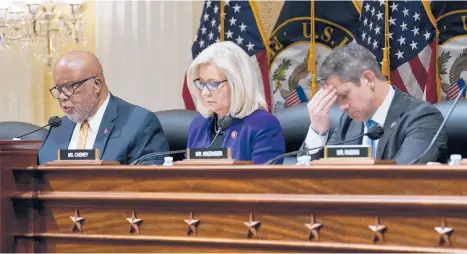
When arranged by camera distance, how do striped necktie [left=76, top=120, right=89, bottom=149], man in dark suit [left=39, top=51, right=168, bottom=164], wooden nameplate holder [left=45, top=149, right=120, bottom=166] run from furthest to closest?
1. striped necktie [left=76, top=120, right=89, bottom=149]
2. man in dark suit [left=39, top=51, right=168, bottom=164]
3. wooden nameplate holder [left=45, top=149, right=120, bottom=166]

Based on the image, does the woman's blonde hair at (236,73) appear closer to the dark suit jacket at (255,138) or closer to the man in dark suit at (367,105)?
the dark suit jacket at (255,138)

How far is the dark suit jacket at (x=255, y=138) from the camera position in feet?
12.8

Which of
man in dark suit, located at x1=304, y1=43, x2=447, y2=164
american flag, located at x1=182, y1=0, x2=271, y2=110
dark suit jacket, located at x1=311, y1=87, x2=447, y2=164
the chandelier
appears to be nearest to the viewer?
dark suit jacket, located at x1=311, y1=87, x2=447, y2=164

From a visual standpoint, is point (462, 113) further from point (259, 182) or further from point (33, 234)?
point (33, 234)

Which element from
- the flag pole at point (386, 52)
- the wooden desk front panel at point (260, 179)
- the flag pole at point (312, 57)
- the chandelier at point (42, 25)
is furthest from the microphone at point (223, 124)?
the chandelier at point (42, 25)

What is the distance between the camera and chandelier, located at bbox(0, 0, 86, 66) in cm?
788

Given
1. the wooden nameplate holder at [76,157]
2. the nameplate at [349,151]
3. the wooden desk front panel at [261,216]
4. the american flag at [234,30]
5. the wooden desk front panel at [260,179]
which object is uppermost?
the american flag at [234,30]

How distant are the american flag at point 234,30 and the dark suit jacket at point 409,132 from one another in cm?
379

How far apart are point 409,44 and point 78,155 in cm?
427

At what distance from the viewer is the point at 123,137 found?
13.1 feet

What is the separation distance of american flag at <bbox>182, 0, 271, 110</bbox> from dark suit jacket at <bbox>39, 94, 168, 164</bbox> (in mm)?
3347

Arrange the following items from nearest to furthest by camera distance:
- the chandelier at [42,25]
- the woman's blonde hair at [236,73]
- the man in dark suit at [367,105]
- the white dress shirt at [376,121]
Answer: the man in dark suit at [367,105] → the white dress shirt at [376,121] → the woman's blonde hair at [236,73] → the chandelier at [42,25]

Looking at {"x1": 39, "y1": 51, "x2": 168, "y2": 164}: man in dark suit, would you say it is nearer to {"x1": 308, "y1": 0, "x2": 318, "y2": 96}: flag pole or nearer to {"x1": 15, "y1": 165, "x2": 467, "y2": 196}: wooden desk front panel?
{"x1": 15, "y1": 165, "x2": 467, "y2": 196}: wooden desk front panel

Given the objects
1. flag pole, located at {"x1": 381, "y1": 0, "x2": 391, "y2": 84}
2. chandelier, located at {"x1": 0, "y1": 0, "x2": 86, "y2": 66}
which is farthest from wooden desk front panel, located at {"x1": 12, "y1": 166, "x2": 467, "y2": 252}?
chandelier, located at {"x1": 0, "y1": 0, "x2": 86, "y2": 66}
